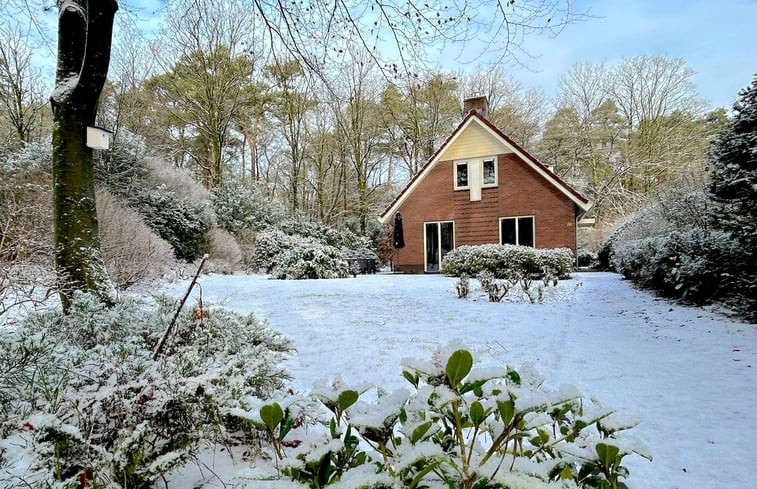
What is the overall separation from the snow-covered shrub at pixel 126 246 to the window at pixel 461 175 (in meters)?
11.2

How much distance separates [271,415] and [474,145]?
15895 mm

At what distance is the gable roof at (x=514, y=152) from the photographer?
14008mm

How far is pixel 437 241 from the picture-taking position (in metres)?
16.4

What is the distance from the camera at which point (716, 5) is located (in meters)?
5.07

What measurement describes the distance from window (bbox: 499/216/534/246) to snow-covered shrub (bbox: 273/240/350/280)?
6500 mm

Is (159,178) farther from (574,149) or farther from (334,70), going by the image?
(574,149)

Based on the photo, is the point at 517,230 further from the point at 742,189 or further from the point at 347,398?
the point at 347,398

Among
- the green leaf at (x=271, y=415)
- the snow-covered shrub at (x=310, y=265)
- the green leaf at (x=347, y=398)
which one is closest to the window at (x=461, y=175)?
the snow-covered shrub at (x=310, y=265)

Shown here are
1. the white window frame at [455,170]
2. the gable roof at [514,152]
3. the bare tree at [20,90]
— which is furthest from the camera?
the white window frame at [455,170]

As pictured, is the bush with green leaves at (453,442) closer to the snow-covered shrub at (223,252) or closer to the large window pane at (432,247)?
the snow-covered shrub at (223,252)

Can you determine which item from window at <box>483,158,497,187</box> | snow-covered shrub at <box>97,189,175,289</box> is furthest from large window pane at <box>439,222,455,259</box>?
snow-covered shrub at <box>97,189,175,289</box>

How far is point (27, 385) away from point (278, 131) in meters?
22.2

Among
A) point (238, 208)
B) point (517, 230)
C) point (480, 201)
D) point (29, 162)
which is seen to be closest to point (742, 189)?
point (517, 230)

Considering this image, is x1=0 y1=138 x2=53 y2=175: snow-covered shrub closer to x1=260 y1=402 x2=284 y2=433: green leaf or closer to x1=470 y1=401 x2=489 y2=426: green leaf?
x1=260 y1=402 x2=284 y2=433: green leaf
